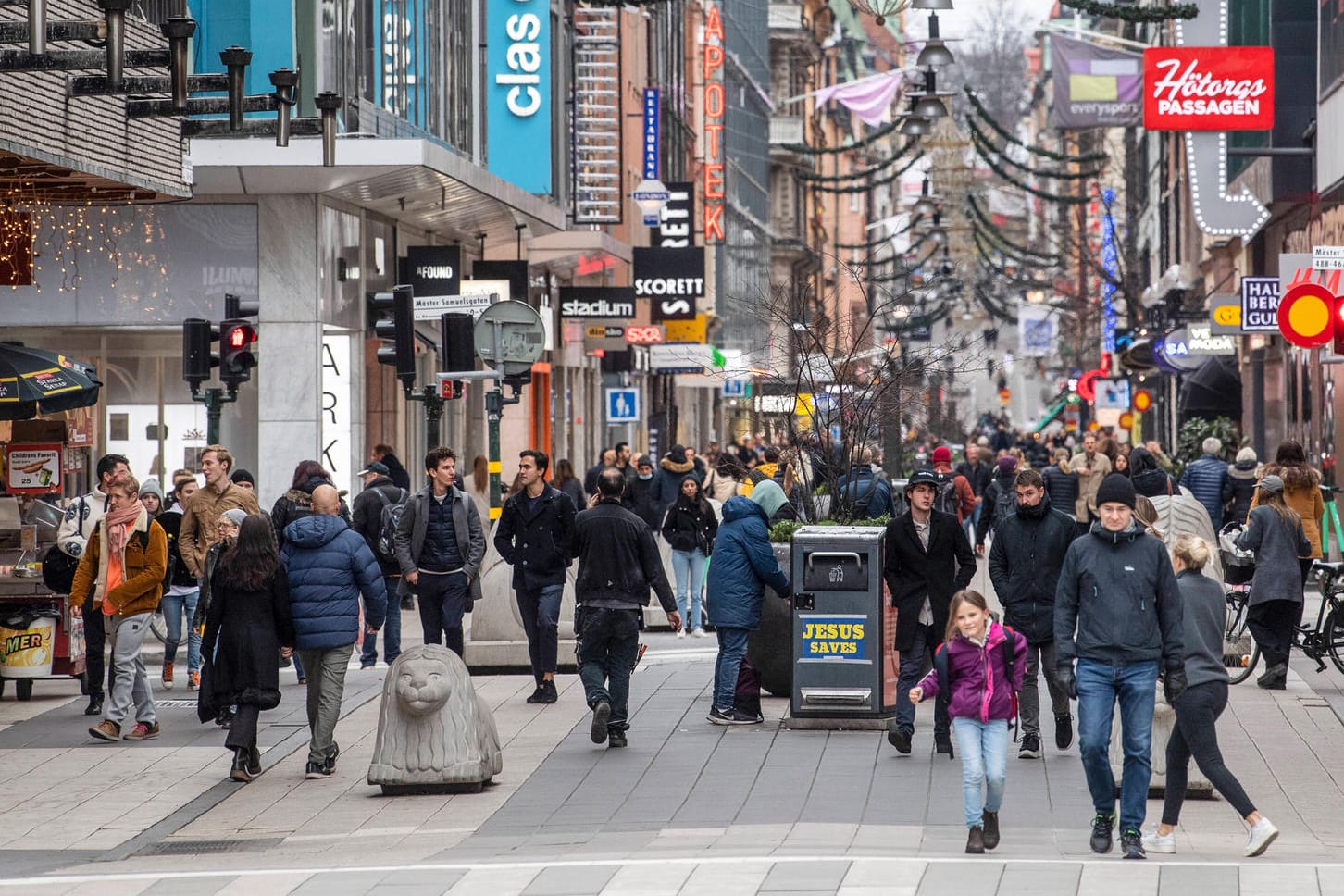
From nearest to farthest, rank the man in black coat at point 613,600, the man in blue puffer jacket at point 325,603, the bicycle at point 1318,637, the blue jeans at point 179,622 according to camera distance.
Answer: the man in blue puffer jacket at point 325,603 < the man in black coat at point 613,600 < the blue jeans at point 179,622 < the bicycle at point 1318,637

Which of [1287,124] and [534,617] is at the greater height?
[1287,124]

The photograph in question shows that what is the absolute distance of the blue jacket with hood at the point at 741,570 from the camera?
47.3 ft

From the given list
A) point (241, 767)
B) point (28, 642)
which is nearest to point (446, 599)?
point (28, 642)

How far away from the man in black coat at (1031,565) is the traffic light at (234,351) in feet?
28.2

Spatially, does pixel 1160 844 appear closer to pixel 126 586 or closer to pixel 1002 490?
pixel 126 586

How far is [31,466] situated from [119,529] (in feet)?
21.4

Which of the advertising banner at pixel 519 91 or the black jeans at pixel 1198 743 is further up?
the advertising banner at pixel 519 91

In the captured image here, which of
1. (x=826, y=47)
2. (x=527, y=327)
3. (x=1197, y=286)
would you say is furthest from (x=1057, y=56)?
(x=826, y=47)

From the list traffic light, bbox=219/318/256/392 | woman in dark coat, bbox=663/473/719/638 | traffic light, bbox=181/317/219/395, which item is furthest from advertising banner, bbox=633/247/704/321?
traffic light, bbox=181/317/219/395

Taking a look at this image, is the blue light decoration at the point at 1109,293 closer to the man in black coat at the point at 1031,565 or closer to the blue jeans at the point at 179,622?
the blue jeans at the point at 179,622

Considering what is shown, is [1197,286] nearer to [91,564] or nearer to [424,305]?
[424,305]

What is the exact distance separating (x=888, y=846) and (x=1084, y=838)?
1.04 metres

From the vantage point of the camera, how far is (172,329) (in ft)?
83.9

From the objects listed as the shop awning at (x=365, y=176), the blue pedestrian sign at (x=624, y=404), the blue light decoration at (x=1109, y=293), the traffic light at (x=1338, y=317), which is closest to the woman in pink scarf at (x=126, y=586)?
the shop awning at (x=365, y=176)
